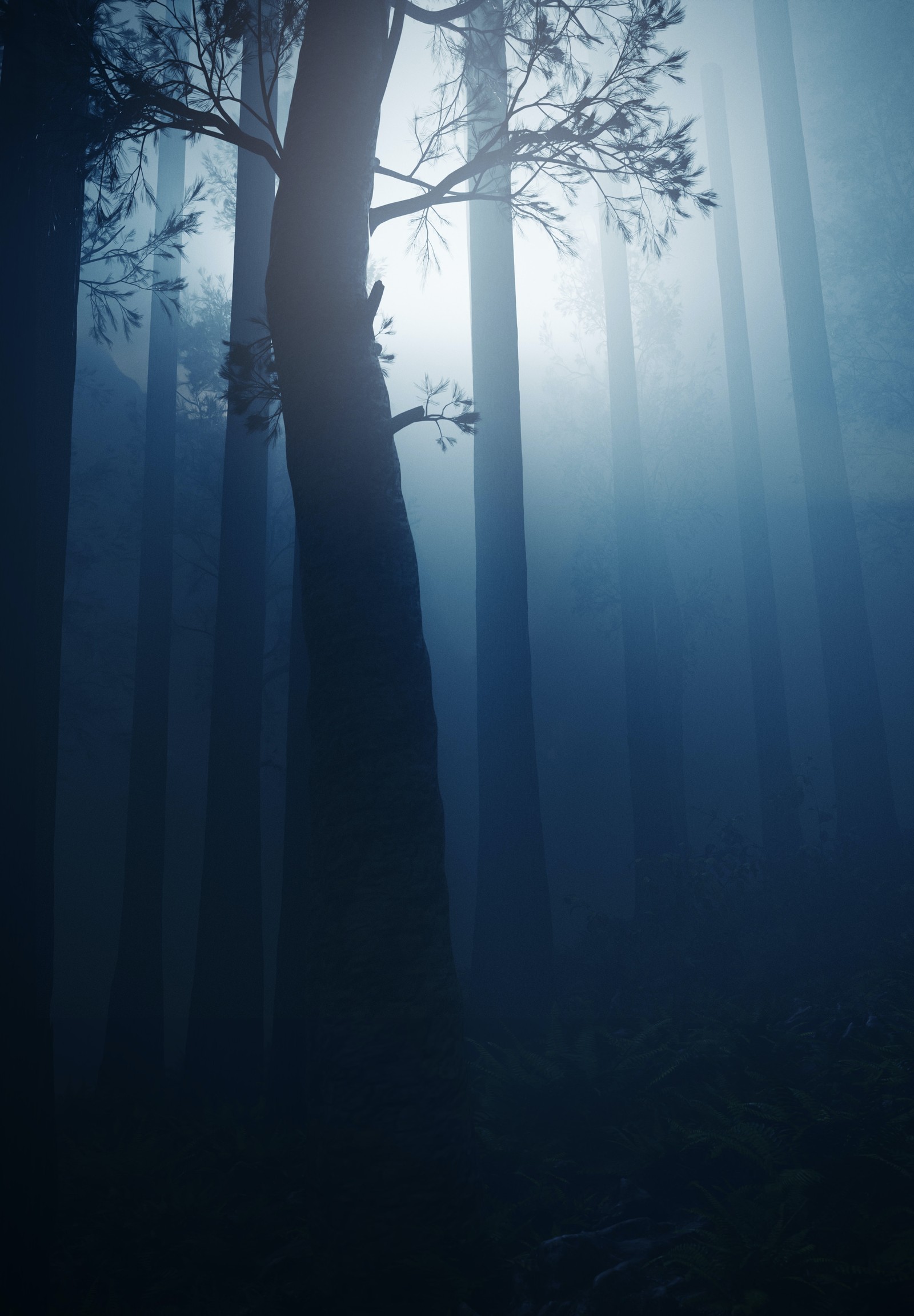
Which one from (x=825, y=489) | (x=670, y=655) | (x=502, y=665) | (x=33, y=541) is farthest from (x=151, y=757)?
(x=825, y=489)

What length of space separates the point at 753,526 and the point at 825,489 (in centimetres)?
277

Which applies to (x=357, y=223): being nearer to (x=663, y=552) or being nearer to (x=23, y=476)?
(x=23, y=476)

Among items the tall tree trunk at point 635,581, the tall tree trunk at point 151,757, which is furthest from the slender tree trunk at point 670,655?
the tall tree trunk at point 151,757

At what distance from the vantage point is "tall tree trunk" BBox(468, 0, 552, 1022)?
8.00 meters

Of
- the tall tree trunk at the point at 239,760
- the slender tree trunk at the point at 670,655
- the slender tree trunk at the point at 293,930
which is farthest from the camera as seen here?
the slender tree trunk at the point at 670,655

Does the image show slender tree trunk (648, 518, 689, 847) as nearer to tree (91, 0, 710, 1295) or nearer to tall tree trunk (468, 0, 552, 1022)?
tall tree trunk (468, 0, 552, 1022)

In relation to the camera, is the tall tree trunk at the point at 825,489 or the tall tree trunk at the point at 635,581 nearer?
the tall tree trunk at the point at 825,489

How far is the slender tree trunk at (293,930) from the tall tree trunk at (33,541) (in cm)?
253

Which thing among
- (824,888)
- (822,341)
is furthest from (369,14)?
(824,888)

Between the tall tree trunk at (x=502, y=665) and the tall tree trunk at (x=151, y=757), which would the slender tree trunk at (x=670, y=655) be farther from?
the tall tree trunk at (x=151, y=757)

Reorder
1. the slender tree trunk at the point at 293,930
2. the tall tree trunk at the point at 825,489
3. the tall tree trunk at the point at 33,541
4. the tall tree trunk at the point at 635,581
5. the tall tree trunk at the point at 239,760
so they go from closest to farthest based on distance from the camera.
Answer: the tall tree trunk at the point at 33,541 < the slender tree trunk at the point at 293,930 < the tall tree trunk at the point at 239,760 < the tall tree trunk at the point at 825,489 < the tall tree trunk at the point at 635,581

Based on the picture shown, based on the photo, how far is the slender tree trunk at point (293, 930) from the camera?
23.0 ft

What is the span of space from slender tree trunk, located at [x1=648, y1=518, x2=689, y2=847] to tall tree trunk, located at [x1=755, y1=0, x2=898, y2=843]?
109 inches

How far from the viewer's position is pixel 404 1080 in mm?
3299
